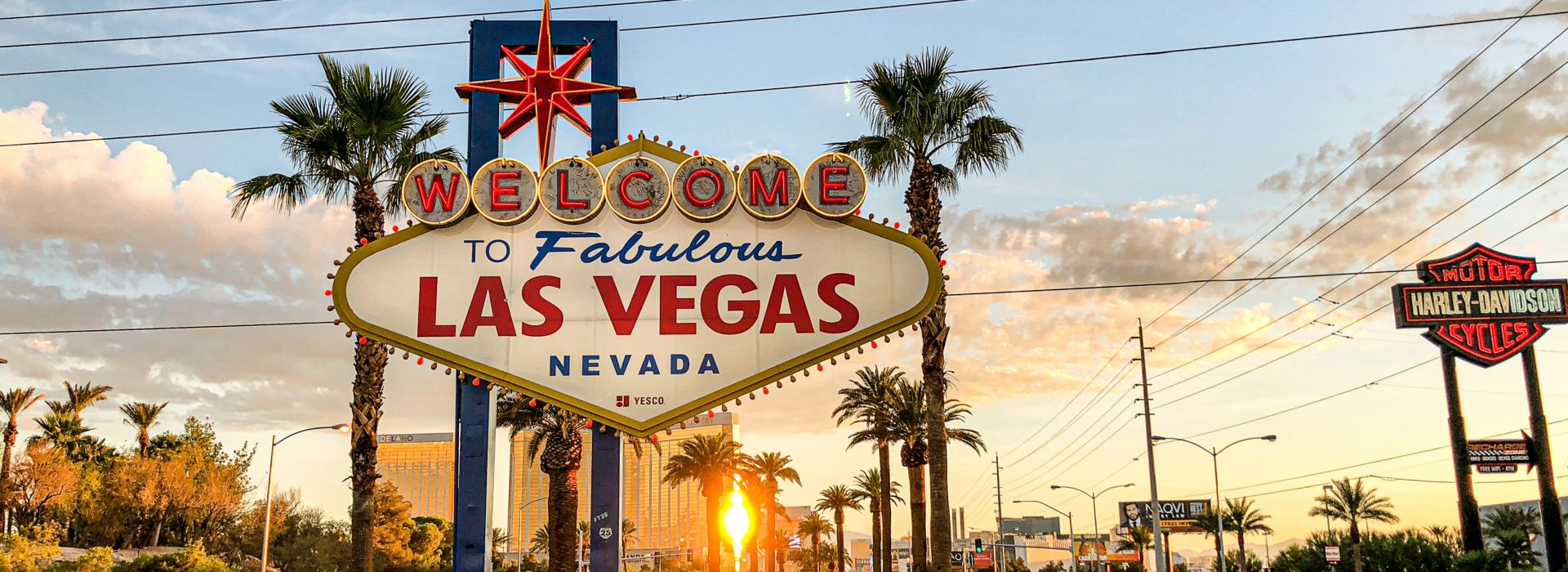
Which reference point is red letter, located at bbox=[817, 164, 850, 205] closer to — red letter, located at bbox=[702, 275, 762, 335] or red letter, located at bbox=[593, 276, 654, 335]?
red letter, located at bbox=[702, 275, 762, 335]

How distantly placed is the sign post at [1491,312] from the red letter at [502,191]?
38.7 metres

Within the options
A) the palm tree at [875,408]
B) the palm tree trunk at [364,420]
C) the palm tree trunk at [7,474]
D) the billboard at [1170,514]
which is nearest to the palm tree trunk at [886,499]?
the palm tree at [875,408]

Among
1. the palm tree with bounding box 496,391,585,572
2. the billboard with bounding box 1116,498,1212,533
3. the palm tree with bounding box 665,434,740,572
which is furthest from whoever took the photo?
the billboard with bounding box 1116,498,1212,533

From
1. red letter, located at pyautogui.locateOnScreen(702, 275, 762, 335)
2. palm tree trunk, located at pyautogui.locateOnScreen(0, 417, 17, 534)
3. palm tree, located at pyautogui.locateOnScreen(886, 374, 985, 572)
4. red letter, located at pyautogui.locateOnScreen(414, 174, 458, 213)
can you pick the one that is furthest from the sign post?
palm tree trunk, located at pyautogui.locateOnScreen(0, 417, 17, 534)

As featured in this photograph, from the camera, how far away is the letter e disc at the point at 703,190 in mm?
19125

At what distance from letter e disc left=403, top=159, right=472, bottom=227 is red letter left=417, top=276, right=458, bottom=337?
3.34 ft

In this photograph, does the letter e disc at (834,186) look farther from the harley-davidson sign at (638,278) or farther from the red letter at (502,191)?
the red letter at (502,191)

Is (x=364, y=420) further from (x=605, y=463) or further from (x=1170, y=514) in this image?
(x=1170, y=514)

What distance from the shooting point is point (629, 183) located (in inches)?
754

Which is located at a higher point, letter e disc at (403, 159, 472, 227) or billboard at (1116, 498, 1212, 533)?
letter e disc at (403, 159, 472, 227)

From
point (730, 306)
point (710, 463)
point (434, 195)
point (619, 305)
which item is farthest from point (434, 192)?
point (710, 463)

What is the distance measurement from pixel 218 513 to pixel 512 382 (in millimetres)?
64688

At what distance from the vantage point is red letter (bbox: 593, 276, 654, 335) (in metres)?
18.8

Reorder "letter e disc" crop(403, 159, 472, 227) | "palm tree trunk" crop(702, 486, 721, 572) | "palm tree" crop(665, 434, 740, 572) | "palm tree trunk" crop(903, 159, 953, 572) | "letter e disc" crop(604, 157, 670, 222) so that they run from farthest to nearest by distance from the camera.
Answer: "palm tree trunk" crop(702, 486, 721, 572) → "palm tree" crop(665, 434, 740, 572) → "palm tree trunk" crop(903, 159, 953, 572) → "letter e disc" crop(604, 157, 670, 222) → "letter e disc" crop(403, 159, 472, 227)
